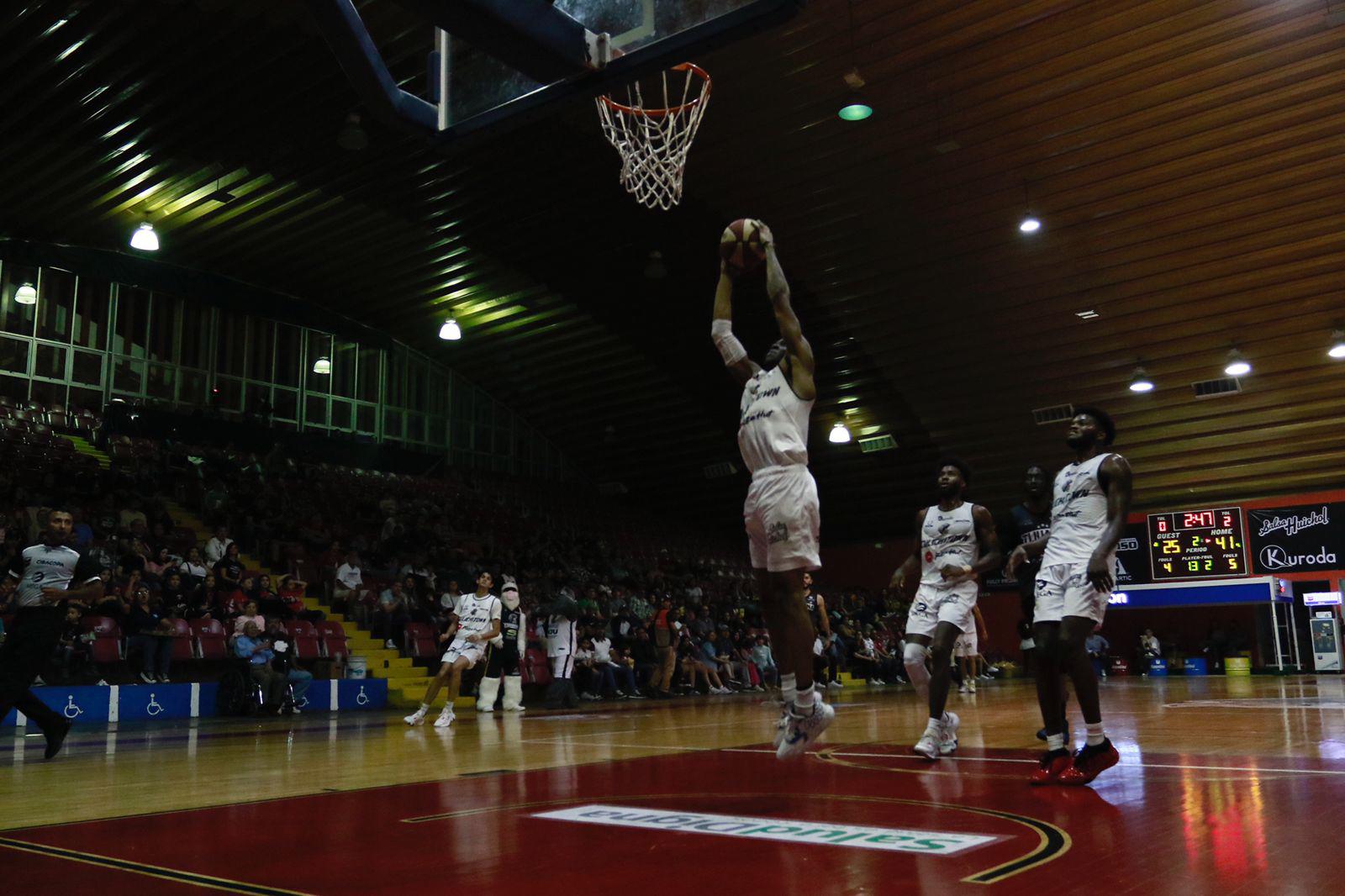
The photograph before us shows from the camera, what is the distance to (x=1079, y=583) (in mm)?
5555

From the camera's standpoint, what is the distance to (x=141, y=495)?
1827 cm

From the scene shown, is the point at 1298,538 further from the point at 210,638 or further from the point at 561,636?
the point at 210,638

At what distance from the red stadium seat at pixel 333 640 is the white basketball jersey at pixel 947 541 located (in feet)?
Answer: 34.3

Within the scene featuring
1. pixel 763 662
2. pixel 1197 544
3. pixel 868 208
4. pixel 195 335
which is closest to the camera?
pixel 868 208

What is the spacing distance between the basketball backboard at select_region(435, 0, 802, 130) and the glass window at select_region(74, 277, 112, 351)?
2075 cm

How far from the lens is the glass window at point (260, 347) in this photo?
26031 millimetres

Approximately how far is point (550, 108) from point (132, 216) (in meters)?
18.9

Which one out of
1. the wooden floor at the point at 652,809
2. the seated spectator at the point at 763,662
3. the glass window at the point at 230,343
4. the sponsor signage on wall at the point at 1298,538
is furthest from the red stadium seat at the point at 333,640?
the sponsor signage on wall at the point at 1298,538

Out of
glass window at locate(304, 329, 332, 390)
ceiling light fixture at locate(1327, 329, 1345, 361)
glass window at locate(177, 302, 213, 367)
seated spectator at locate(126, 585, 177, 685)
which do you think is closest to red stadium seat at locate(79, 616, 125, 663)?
seated spectator at locate(126, 585, 177, 685)

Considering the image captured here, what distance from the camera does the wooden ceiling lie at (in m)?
15.2

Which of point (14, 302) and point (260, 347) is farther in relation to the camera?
point (260, 347)

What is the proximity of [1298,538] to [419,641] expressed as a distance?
18.4 m

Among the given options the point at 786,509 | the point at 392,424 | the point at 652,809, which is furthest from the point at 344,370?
the point at 652,809

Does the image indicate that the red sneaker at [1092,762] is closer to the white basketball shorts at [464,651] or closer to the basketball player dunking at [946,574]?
the basketball player dunking at [946,574]
